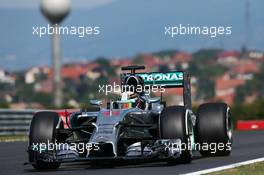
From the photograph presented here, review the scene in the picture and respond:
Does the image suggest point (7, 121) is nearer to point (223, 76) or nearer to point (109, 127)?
point (109, 127)

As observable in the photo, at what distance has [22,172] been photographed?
15.0 meters

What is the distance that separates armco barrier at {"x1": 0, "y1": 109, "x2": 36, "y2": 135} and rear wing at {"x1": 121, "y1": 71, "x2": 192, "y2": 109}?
14324mm

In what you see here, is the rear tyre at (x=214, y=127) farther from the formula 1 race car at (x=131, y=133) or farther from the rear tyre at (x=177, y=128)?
the rear tyre at (x=177, y=128)

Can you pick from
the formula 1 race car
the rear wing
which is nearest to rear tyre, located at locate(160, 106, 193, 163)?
the formula 1 race car

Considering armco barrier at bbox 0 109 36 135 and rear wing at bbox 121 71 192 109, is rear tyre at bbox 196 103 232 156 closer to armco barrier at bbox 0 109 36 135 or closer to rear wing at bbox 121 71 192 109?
rear wing at bbox 121 71 192 109

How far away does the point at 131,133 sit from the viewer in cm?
1581

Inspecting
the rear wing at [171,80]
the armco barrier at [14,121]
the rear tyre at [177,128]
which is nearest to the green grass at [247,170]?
the rear tyre at [177,128]

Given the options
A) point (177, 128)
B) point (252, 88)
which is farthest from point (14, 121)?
point (252, 88)

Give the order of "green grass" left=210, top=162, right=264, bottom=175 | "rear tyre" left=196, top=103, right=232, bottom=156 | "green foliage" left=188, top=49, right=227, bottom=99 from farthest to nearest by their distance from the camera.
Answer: "green foliage" left=188, top=49, right=227, bottom=99
"rear tyre" left=196, top=103, right=232, bottom=156
"green grass" left=210, top=162, right=264, bottom=175

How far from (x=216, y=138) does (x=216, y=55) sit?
8950 cm

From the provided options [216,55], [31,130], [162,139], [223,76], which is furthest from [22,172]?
[223,76]

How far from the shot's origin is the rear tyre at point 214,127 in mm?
16859

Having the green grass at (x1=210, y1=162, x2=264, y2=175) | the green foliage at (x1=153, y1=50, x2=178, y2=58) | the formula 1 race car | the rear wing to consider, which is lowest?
the green grass at (x1=210, y1=162, x2=264, y2=175)

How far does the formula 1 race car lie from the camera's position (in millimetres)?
15047
